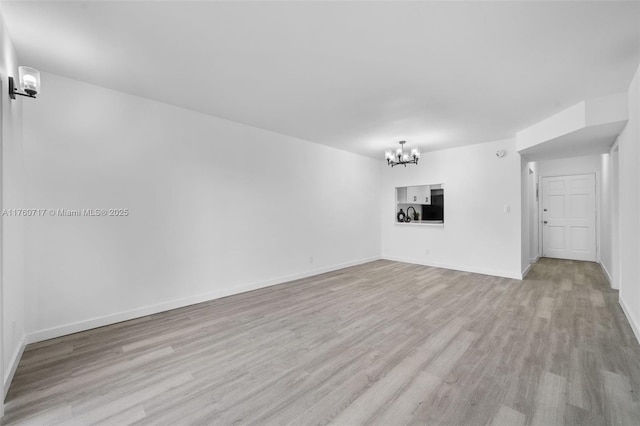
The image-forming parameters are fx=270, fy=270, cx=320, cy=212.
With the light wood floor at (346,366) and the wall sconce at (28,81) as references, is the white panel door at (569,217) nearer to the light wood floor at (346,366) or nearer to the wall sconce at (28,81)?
the light wood floor at (346,366)

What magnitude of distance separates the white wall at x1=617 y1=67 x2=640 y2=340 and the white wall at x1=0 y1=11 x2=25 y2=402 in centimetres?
551

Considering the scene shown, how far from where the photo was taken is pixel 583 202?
6758 millimetres

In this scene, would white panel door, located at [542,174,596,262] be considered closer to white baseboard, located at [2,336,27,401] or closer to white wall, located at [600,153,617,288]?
white wall, located at [600,153,617,288]

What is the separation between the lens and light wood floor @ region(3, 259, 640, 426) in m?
1.75

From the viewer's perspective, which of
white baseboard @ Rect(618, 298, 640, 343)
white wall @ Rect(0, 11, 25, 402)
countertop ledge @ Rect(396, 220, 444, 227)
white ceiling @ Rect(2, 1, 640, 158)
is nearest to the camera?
white ceiling @ Rect(2, 1, 640, 158)

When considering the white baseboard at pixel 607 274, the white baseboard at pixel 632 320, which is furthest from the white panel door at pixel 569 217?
the white baseboard at pixel 632 320

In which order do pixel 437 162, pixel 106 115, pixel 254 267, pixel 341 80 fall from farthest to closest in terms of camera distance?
pixel 437 162 < pixel 254 267 < pixel 106 115 < pixel 341 80

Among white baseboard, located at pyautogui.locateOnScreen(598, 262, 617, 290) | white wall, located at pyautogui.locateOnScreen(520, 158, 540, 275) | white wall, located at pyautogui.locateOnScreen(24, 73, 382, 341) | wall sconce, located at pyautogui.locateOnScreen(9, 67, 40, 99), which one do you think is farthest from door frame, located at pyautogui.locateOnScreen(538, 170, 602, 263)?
wall sconce, located at pyautogui.locateOnScreen(9, 67, 40, 99)

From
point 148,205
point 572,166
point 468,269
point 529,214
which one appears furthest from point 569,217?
point 148,205

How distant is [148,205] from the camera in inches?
135

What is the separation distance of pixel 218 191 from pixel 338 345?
277cm

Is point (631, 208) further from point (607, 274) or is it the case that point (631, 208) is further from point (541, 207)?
point (541, 207)

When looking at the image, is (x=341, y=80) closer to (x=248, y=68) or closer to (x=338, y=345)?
(x=248, y=68)

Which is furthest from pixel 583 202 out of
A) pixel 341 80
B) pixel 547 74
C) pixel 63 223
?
pixel 63 223
